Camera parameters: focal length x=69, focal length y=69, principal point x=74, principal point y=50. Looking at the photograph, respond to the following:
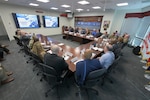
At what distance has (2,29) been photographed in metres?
6.16

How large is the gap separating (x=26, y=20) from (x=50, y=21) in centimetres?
233

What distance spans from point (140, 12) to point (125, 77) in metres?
5.58

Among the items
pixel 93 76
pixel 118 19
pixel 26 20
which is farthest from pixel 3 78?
pixel 118 19

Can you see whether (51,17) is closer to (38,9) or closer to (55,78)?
(38,9)

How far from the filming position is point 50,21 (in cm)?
782

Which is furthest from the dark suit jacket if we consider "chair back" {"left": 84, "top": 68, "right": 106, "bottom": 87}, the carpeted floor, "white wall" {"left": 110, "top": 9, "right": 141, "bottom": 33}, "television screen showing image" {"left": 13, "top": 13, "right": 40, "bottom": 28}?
"white wall" {"left": 110, "top": 9, "right": 141, "bottom": 33}

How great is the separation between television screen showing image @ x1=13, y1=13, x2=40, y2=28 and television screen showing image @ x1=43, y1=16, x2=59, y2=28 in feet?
2.66

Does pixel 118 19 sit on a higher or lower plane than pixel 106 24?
higher

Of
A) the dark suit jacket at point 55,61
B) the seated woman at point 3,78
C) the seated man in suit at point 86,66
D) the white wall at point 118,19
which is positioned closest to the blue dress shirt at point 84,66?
the seated man in suit at point 86,66

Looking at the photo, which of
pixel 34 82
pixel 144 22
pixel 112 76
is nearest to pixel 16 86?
pixel 34 82

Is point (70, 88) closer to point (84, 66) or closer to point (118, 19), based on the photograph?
point (84, 66)

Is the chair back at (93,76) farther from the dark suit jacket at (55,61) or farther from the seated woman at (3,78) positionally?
the seated woman at (3,78)

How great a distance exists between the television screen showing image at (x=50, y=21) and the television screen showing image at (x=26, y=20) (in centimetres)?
81

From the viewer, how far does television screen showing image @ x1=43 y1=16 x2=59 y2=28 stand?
24.5ft
